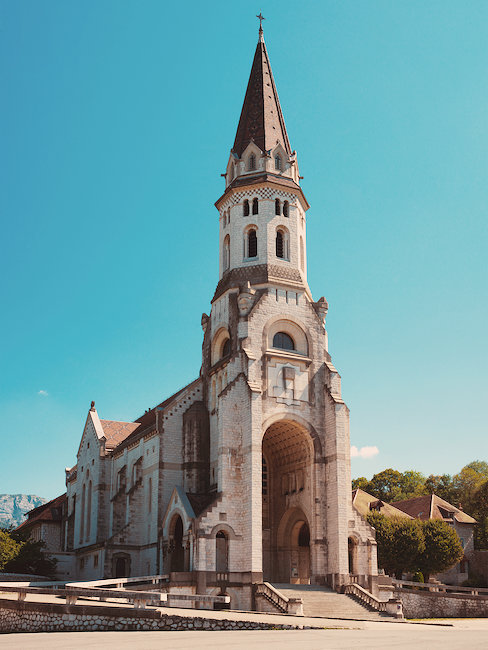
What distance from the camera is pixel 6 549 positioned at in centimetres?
5266

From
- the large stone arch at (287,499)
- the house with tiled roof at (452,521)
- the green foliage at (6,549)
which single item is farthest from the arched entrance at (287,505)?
the house with tiled roof at (452,521)

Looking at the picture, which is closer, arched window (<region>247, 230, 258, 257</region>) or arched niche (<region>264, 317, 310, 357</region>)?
arched niche (<region>264, 317, 310, 357</region>)

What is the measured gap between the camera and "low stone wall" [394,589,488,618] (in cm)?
4422

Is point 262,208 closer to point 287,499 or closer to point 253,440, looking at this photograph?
point 253,440

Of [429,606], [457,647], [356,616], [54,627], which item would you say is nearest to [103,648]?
[54,627]

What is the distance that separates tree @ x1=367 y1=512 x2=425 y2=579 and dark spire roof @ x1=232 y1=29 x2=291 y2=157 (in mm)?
30359

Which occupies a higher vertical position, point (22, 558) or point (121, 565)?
point (22, 558)

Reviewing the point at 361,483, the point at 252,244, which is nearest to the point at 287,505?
the point at 252,244

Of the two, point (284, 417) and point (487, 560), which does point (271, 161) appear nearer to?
point (284, 417)

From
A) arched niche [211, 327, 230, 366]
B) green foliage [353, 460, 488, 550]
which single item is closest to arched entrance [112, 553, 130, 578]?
arched niche [211, 327, 230, 366]

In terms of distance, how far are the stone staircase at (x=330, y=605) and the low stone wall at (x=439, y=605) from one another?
5.34 metres

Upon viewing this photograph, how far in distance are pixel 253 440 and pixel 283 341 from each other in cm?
821

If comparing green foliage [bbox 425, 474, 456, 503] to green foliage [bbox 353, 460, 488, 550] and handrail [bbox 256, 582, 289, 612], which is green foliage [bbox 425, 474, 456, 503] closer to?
green foliage [bbox 353, 460, 488, 550]

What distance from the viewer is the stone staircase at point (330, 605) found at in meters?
37.9
